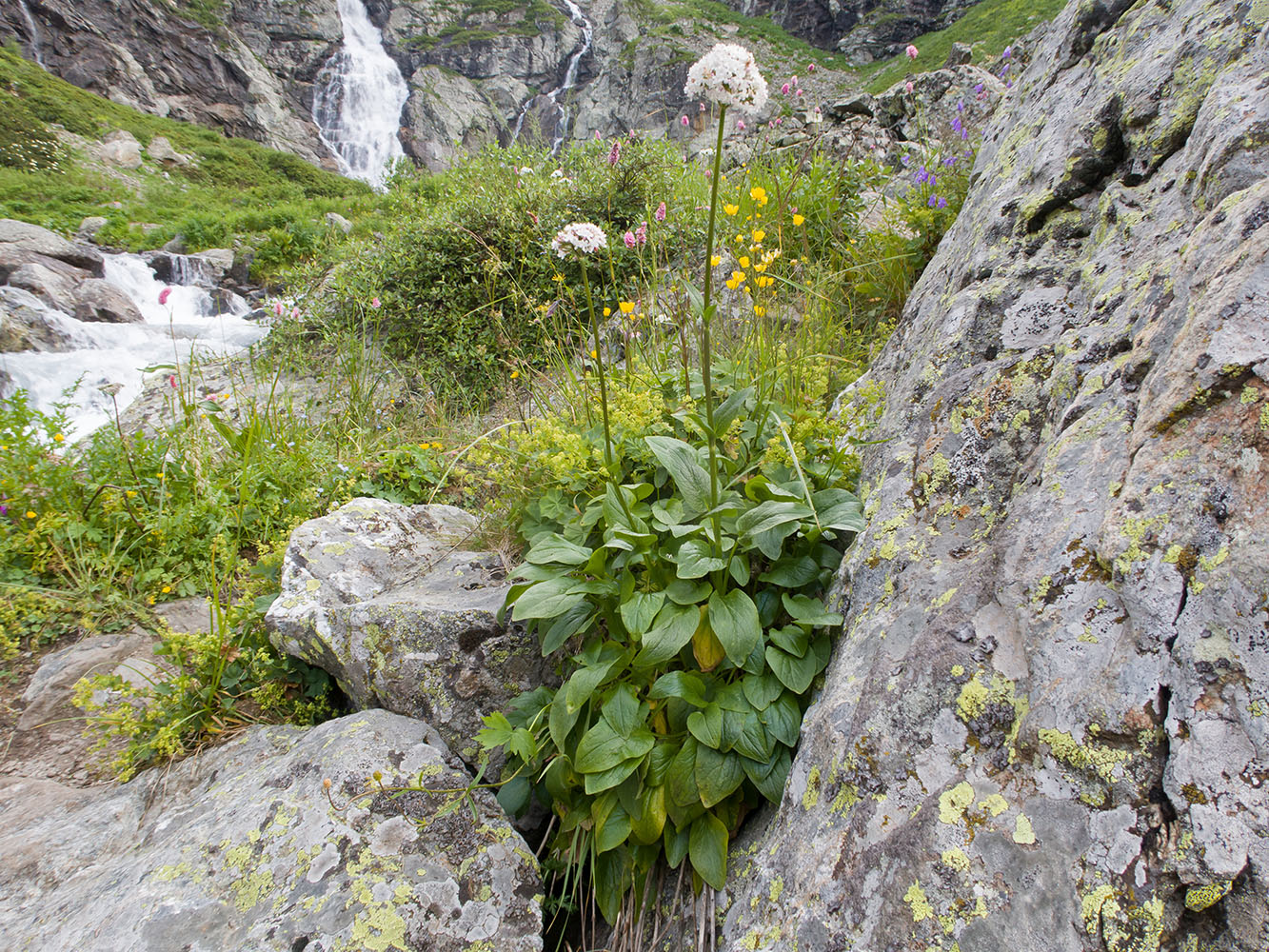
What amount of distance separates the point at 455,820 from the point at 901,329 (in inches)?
97.2

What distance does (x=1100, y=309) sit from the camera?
1548 mm

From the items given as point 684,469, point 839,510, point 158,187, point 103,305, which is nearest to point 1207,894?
point 839,510

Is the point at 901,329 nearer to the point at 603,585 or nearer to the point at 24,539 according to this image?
the point at 603,585

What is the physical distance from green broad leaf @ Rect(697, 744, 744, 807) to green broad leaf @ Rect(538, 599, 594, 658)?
20.2 inches

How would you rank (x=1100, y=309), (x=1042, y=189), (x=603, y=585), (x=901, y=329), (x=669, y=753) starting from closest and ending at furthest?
(x=1100, y=309)
(x=669, y=753)
(x=603, y=585)
(x=1042, y=189)
(x=901, y=329)

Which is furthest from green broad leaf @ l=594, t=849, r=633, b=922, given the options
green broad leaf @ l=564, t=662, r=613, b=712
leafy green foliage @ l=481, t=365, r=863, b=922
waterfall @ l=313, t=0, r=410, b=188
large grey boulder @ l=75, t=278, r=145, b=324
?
waterfall @ l=313, t=0, r=410, b=188

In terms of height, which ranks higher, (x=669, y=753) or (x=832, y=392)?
(x=832, y=392)

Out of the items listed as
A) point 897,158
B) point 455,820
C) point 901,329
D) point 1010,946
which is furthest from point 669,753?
point 897,158

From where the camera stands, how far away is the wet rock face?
89 centimetres

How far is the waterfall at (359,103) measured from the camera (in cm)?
3462

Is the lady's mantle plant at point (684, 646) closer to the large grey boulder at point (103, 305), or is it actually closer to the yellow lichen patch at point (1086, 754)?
the yellow lichen patch at point (1086, 754)

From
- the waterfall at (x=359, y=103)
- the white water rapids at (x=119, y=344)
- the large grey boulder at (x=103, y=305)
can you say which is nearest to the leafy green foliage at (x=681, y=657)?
the white water rapids at (x=119, y=344)

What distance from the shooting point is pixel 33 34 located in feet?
94.4

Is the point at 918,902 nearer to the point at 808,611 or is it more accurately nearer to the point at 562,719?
the point at 808,611
